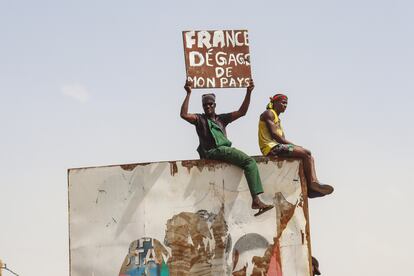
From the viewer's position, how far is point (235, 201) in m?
13.3

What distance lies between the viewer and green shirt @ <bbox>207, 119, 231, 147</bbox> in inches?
532

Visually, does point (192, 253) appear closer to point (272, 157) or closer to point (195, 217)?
point (195, 217)

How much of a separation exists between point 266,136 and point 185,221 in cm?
218

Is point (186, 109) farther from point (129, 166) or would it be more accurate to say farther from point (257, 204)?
point (257, 204)

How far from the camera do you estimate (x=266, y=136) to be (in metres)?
13.9

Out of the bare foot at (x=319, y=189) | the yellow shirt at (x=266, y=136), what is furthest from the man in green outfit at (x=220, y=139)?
the bare foot at (x=319, y=189)

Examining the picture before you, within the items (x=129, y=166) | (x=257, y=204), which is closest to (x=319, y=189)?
(x=257, y=204)

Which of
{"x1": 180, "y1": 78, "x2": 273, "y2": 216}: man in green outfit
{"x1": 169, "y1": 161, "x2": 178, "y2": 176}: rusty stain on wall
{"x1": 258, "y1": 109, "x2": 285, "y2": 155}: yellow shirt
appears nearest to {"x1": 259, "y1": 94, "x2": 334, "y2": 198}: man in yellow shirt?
{"x1": 258, "y1": 109, "x2": 285, "y2": 155}: yellow shirt

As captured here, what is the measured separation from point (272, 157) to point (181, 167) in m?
1.61

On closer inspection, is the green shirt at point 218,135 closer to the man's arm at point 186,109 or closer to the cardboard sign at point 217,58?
the man's arm at point 186,109

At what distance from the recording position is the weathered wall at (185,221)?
13055 millimetres

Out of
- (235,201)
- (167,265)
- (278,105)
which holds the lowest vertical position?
(167,265)

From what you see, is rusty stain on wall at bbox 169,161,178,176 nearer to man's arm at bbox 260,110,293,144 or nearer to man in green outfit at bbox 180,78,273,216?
man in green outfit at bbox 180,78,273,216

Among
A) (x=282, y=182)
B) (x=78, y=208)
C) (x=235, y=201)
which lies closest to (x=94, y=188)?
(x=78, y=208)
